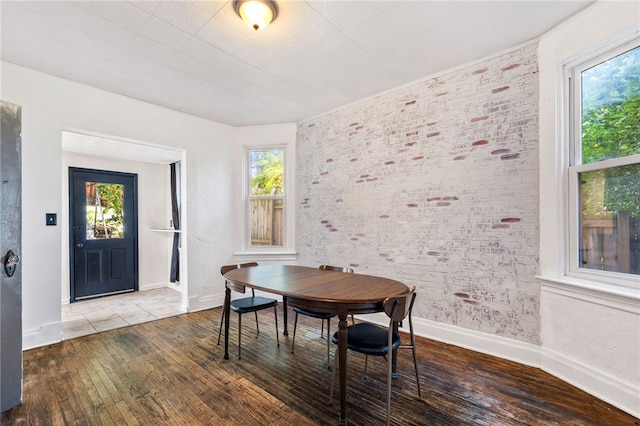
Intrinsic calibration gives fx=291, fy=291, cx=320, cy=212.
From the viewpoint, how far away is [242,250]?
4762mm

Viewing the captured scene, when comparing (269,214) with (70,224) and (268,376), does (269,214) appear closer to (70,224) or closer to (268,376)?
(268,376)

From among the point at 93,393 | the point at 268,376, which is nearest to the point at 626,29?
the point at 268,376

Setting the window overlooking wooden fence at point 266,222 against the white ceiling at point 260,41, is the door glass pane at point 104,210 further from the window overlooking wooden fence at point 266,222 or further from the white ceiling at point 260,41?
the window overlooking wooden fence at point 266,222

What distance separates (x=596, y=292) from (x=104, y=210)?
6.68 meters

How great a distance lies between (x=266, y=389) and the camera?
227 cm

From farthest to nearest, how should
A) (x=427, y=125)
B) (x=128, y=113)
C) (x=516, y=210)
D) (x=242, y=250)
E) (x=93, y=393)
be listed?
1. (x=242, y=250)
2. (x=128, y=113)
3. (x=427, y=125)
4. (x=516, y=210)
5. (x=93, y=393)

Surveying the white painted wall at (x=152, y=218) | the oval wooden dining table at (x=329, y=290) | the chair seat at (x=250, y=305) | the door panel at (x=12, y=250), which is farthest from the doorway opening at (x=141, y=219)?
the oval wooden dining table at (x=329, y=290)

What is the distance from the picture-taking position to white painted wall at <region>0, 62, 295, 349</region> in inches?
118

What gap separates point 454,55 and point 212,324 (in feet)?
13.4

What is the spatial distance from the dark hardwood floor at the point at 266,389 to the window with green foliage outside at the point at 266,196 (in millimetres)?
1965

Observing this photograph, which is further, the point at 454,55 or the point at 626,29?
the point at 454,55

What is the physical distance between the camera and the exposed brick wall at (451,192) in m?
2.67

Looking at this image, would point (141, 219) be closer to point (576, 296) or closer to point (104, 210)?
point (104, 210)

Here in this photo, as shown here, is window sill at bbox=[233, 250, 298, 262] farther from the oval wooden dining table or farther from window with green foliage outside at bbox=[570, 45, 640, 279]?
window with green foliage outside at bbox=[570, 45, 640, 279]
